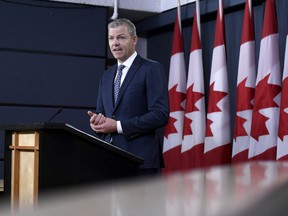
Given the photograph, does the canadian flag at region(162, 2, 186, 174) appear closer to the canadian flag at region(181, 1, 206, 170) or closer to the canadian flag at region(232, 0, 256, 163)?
the canadian flag at region(181, 1, 206, 170)

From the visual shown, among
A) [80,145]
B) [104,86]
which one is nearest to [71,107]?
[104,86]

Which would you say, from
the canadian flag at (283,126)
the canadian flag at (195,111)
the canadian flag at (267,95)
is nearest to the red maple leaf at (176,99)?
Answer: the canadian flag at (195,111)

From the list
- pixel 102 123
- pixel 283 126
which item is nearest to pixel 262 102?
pixel 283 126

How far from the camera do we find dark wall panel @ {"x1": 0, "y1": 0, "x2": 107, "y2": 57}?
211 inches

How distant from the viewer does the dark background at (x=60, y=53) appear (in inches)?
209

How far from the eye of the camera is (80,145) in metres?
2.29

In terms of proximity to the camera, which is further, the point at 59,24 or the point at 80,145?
the point at 59,24

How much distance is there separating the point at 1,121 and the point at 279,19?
270 centimetres

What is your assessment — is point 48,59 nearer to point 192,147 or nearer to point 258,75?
point 192,147

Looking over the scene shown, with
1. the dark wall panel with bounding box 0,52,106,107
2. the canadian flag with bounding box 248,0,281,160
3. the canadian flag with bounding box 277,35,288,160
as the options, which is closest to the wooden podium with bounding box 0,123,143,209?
the canadian flag with bounding box 277,35,288,160

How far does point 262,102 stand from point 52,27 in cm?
238

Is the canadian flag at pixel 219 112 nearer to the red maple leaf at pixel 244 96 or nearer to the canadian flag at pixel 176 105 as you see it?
the red maple leaf at pixel 244 96

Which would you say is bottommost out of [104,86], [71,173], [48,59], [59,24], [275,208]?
[71,173]

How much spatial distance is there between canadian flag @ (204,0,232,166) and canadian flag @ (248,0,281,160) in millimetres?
416
